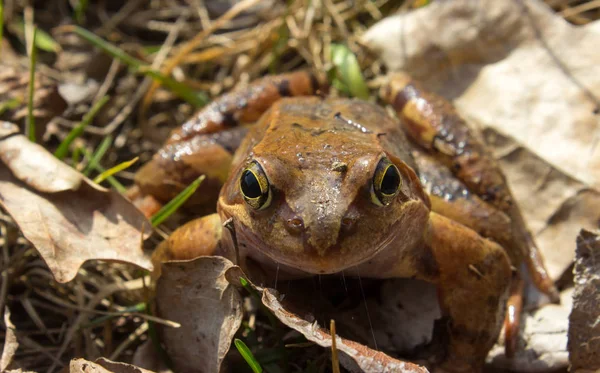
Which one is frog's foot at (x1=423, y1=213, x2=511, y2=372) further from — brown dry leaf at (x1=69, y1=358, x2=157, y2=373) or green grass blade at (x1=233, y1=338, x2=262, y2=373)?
brown dry leaf at (x1=69, y1=358, x2=157, y2=373)

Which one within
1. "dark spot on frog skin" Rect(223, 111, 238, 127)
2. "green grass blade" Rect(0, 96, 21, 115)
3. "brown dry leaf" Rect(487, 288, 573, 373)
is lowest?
"brown dry leaf" Rect(487, 288, 573, 373)

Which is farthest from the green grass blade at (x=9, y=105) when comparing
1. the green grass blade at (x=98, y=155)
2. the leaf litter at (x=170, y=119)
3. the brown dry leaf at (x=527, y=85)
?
the brown dry leaf at (x=527, y=85)

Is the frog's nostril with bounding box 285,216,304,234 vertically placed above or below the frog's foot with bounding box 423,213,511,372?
above

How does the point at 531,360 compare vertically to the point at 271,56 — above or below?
below

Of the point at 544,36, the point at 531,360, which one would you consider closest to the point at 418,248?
the point at 531,360

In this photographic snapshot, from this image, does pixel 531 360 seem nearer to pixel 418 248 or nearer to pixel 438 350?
pixel 438 350

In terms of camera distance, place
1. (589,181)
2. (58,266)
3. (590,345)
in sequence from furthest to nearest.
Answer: (589,181)
(58,266)
(590,345)

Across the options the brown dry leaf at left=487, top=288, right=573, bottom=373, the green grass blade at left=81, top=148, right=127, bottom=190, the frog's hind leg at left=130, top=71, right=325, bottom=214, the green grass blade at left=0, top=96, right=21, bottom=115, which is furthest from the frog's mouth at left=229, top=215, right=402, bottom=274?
the green grass blade at left=0, top=96, right=21, bottom=115
